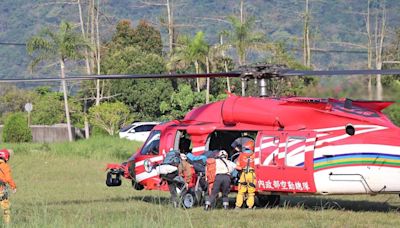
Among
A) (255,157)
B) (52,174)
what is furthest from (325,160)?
(52,174)

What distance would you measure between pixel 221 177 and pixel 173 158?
1073 mm

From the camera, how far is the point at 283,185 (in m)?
17.0

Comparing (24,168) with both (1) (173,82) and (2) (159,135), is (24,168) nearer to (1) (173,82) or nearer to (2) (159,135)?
(2) (159,135)

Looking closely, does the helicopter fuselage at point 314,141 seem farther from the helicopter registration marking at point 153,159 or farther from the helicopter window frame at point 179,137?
the helicopter registration marking at point 153,159

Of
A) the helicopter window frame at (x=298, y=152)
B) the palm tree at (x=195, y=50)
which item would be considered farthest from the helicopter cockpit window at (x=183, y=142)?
the palm tree at (x=195, y=50)

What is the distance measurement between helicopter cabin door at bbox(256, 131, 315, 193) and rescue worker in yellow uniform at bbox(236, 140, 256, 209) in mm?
211

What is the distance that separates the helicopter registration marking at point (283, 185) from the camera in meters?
16.7

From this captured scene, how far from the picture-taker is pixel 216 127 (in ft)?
59.7

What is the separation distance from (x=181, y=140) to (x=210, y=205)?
195cm

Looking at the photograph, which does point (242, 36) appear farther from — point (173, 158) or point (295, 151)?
point (295, 151)

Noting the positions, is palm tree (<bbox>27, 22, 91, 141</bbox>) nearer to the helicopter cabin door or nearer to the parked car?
the parked car

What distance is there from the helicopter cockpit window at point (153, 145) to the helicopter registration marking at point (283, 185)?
292 cm

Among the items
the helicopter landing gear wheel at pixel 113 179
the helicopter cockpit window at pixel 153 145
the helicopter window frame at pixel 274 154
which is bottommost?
the helicopter landing gear wheel at pixel 113 179

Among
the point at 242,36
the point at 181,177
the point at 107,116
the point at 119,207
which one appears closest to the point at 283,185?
the point at 181,177
